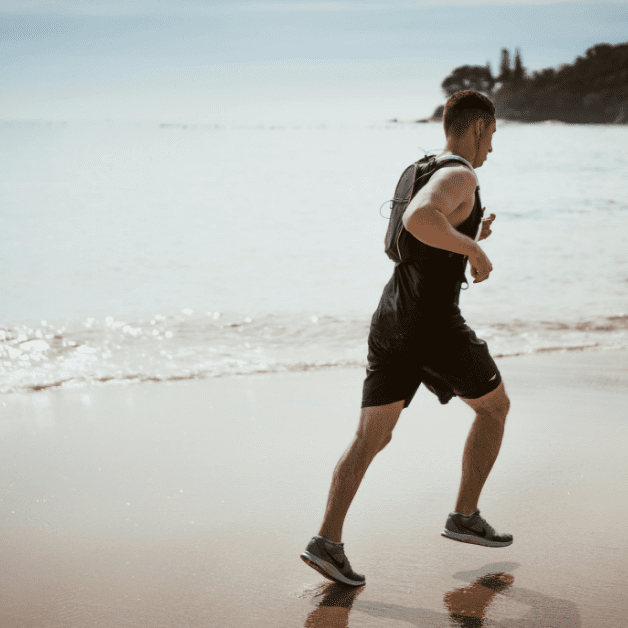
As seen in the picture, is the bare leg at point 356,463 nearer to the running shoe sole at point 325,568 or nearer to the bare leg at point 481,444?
the running shoe sole at point 325,568

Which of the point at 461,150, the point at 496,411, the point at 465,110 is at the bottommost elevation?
the point at 496,411

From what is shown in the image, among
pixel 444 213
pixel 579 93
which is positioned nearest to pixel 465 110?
pixel 444 213

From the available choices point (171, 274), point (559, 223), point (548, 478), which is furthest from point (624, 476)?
point (559, 223)

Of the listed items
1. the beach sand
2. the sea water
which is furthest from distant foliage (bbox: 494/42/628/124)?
the beach sand

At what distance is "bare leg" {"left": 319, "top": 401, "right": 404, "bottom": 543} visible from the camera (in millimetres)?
2586

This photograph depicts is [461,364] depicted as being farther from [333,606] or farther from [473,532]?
[333,606]

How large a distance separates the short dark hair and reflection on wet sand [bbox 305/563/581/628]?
5.15ft

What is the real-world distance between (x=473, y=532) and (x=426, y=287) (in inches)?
37.4

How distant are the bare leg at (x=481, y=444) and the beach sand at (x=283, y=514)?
0.85 feet

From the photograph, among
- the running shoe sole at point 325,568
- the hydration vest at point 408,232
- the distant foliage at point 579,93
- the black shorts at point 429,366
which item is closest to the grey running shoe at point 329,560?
the running shoe sole at point 325,568

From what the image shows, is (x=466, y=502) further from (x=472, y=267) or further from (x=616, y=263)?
(x=616, y=263)

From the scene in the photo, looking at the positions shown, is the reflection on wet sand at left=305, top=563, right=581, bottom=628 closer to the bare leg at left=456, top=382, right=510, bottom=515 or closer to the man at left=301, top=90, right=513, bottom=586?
the man at left=301, top=90, right=513, bottom=586

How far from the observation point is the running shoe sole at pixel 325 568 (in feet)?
8.31

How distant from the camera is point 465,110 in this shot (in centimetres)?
256
